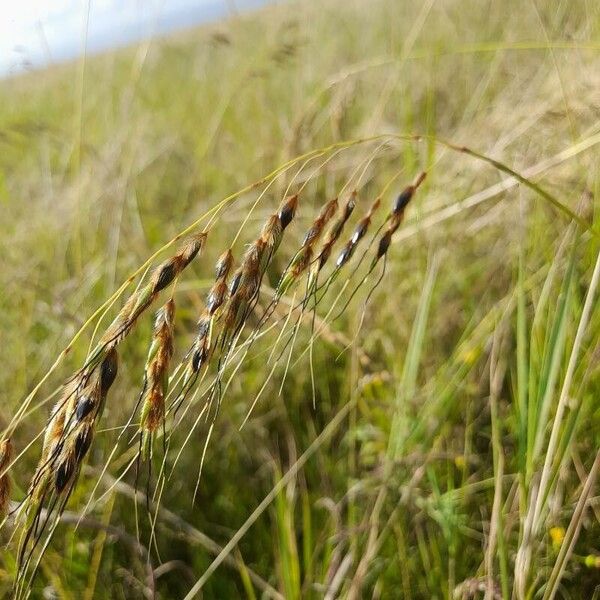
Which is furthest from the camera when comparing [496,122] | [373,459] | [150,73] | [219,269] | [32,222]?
[150,73]

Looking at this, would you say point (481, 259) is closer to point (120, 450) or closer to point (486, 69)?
point (120, 450)

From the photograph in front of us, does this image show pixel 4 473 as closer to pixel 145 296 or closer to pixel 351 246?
pixel 145 296

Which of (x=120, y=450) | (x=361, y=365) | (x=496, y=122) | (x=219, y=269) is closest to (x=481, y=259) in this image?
(x=361, y=365)

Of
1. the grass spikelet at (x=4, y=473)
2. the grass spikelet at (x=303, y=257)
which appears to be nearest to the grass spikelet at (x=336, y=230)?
the grass spikelet at (x=303, y=257)

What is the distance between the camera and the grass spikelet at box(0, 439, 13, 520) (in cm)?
38

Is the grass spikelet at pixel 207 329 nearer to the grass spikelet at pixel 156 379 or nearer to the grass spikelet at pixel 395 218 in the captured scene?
the grass spikelet at pixel 156 379

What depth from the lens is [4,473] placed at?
0.38 meters

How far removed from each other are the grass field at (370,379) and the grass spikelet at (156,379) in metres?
0.03

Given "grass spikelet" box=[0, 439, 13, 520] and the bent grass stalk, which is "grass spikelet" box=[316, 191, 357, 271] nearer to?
the bent grass stalk

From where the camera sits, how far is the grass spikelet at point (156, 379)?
0.38 metres

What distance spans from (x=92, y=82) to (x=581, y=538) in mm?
3521

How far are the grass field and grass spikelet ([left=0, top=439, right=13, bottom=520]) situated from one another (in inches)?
0.7

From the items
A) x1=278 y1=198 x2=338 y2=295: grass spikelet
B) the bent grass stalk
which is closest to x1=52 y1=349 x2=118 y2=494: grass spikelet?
the bent grass stalk

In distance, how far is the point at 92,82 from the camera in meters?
3.59
